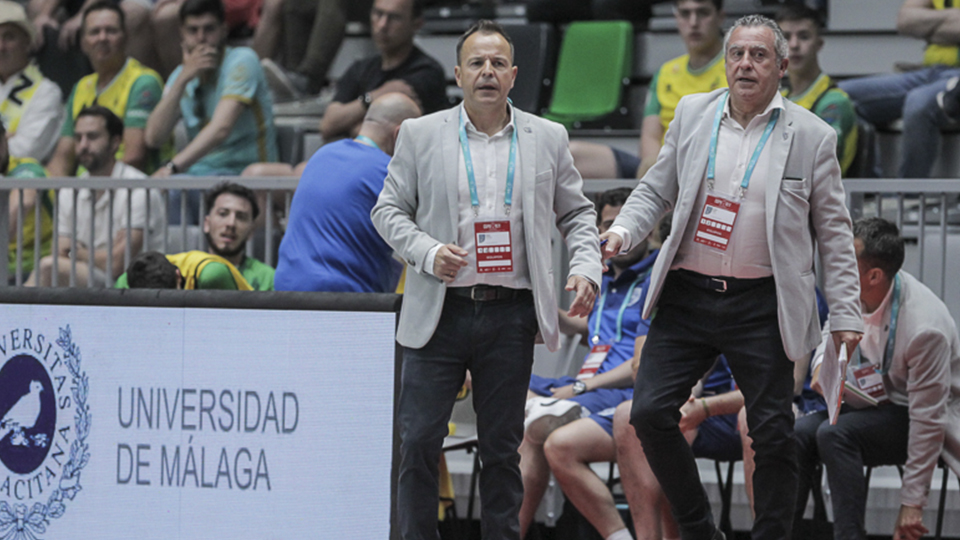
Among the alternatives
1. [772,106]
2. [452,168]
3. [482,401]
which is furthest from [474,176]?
[772,106]

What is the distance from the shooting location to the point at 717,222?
3.44 metres

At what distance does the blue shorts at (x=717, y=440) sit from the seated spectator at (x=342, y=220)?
1344 millimetres

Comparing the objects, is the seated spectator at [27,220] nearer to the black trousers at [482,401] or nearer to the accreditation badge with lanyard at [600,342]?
the accreditation badge with lanyard at [600,342]

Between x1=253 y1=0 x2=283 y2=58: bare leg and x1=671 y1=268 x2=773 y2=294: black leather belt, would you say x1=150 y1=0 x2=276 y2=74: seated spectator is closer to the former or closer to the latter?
x1=253 y1=0 x2=283 y2=58: bare leg

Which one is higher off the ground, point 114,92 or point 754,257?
point 114,92

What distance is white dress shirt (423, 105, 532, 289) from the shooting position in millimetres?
3414

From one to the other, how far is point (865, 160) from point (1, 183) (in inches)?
168

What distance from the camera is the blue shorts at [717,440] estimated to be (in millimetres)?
4422

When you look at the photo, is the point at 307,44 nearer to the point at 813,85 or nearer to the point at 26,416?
the point at 813,85

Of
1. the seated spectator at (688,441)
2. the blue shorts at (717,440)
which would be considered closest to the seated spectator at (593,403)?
the seated spectator at (688,441)

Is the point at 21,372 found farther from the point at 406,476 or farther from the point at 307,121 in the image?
the point at 307,121

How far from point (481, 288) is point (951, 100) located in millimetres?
3440

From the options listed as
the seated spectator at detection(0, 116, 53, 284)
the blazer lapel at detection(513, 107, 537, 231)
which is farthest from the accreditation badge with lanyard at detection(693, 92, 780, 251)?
the seated spectator at detection(0, 116, 53, 284)

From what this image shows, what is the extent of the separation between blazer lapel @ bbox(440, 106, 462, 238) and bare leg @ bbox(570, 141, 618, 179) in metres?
2.56
